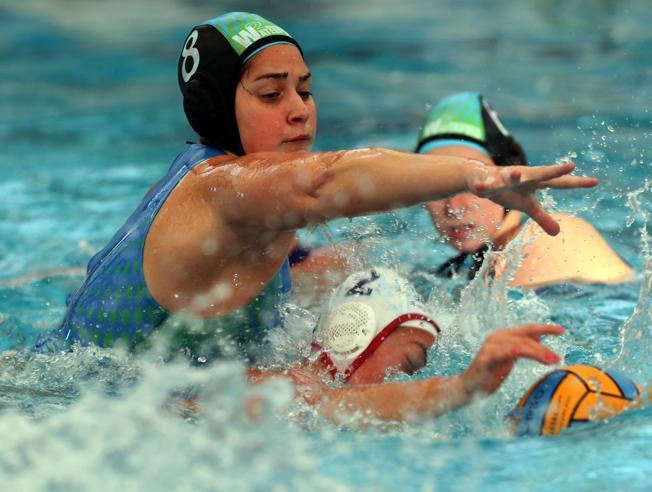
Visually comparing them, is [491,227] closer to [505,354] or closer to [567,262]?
[567,262]

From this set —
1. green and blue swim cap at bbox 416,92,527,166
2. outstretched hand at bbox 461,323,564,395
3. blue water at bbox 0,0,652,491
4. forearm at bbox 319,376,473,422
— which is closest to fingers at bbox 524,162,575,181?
outstretched hand at bbox 461,323,564,395

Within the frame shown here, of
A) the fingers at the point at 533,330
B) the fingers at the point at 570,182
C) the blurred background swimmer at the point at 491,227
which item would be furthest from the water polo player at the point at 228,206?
the blurred background swimmer at the point at 491,227

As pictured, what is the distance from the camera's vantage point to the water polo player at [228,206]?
84.1 inches

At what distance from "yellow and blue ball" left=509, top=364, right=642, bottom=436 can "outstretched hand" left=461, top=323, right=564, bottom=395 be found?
19cm

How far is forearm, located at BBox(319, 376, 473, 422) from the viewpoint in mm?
2211

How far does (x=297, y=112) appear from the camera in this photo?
8.10ft

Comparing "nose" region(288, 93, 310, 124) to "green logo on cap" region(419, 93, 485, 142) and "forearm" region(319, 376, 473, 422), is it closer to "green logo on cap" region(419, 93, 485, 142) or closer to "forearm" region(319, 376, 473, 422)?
"forearm" region(319, 376, 473, 422)

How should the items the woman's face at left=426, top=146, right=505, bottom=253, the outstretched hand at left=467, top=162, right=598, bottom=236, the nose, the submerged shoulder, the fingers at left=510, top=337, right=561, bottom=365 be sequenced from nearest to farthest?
the outstretched hand at left=467, top=162, right=598, bottom=236
the fingers at left=510, top=337, right=561, bottom=365
the nose
the woman's face at left=426, top=146, right=505, bottom=253
the submerged shoulder

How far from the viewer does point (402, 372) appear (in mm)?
2717

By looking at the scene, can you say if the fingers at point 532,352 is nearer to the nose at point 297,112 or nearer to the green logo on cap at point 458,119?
the nose at point 297,112

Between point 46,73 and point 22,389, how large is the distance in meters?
5.65

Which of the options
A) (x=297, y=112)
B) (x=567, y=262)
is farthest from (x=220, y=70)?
(x=567, y=262)

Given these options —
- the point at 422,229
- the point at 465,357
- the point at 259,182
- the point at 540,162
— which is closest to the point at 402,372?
the point at 465,357

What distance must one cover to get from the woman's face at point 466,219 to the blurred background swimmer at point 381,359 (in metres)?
0.80
